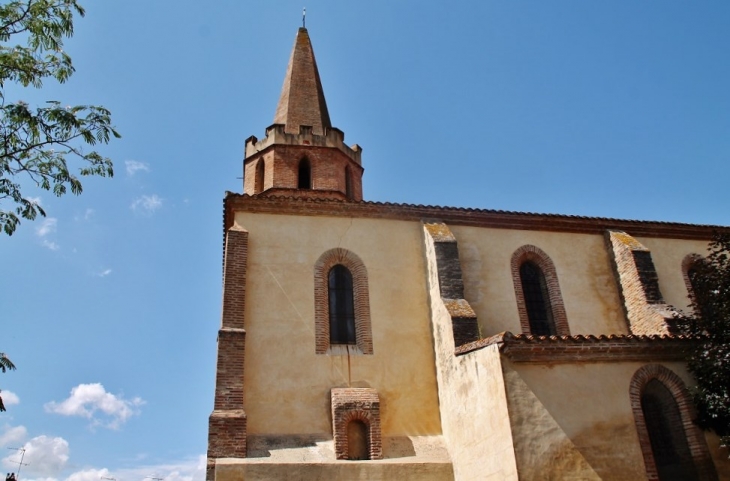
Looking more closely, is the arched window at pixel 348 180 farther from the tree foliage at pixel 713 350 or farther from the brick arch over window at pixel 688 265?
the tree foliage at pixel 713 350

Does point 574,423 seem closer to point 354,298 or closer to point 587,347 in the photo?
point 587,347

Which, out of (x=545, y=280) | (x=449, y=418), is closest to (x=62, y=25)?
(x=449, y=418)

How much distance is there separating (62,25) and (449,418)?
1005 cm

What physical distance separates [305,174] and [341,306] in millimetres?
7254

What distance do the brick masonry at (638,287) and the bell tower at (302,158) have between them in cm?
825

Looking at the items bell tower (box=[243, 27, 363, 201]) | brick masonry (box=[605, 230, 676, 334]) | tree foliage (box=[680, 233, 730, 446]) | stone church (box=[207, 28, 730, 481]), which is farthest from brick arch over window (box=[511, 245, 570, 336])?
bell tower (box=[243, 27, 363, 201])

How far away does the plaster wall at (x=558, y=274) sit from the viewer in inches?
574

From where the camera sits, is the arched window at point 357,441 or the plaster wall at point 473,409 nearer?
the plaster wall at point 473,409

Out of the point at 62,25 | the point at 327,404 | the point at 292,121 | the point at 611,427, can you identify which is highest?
the point at 292,121

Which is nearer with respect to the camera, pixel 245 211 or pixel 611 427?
pixel 611 427

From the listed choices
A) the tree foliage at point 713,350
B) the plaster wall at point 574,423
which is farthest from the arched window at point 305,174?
the tree foliage at point 713,350

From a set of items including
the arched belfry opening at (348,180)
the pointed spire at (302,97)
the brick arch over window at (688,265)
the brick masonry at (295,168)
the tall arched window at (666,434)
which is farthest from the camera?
the pointed spire at (302,97)

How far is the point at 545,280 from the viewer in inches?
611

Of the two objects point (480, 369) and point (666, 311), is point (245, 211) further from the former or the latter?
point (666, 311)
